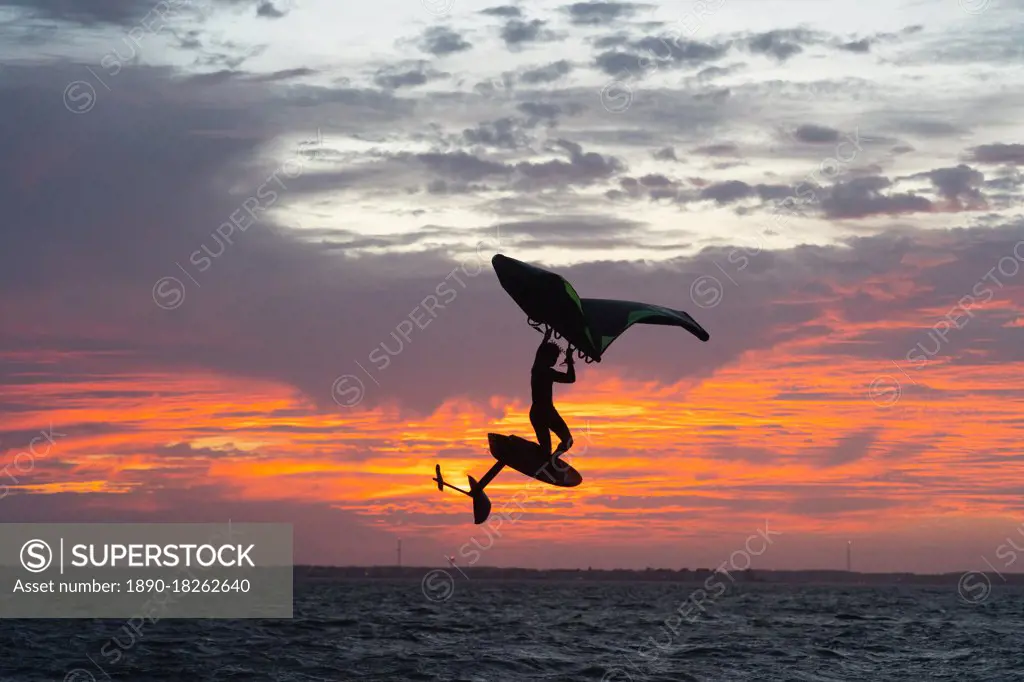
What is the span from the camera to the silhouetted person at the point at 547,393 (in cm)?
1589

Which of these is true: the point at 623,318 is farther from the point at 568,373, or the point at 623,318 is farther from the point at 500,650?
the point at 500,650

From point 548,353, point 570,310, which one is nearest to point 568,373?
point 548,353

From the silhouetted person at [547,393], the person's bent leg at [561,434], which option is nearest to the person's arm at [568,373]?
the silhouetted person at [547,393]

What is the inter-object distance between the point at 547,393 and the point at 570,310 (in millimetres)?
1387

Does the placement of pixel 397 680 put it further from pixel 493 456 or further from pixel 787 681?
pixel 493 456

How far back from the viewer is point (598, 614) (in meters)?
118

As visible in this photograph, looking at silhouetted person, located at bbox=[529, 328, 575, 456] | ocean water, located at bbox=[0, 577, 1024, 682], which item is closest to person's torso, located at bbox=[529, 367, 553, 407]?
silhouetted person, located at bbox=[529, 328, 575, 456]

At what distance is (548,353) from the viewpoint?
15.9m

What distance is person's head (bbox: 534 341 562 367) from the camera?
625 inches

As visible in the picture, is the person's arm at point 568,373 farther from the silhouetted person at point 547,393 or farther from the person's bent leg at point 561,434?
the person's bent leg at point 561,434

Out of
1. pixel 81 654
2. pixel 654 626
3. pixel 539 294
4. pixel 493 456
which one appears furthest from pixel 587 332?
pixel 654 626

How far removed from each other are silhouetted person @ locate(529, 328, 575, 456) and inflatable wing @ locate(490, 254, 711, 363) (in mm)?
357

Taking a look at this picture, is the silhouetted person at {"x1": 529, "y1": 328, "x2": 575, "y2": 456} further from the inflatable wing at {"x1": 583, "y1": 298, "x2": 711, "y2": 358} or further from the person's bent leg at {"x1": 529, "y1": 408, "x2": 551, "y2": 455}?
the inflatable wing at {"x1": 583, "y1": 298, "x2": 711, "y2": 358}

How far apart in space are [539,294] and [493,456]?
9.16 ft
